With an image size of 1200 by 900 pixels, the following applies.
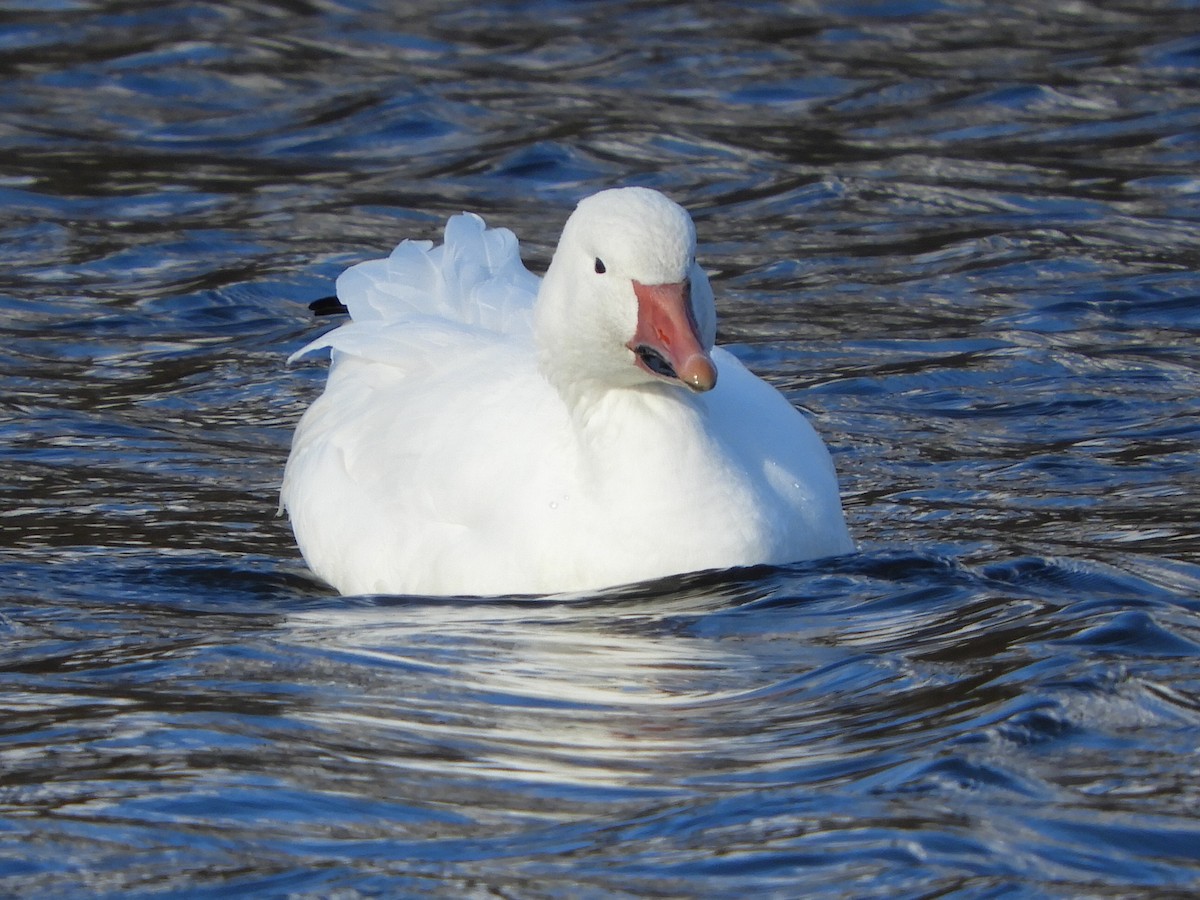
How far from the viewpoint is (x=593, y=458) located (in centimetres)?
620

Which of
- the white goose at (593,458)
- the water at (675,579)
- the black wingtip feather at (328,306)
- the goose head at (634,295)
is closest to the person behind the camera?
the water at (675,579)

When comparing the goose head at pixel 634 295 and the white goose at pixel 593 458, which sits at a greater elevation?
the goose head at pixel 634 295

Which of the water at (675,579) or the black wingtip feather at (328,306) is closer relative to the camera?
the water at (675,579)

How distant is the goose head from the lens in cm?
574

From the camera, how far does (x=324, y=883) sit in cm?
416

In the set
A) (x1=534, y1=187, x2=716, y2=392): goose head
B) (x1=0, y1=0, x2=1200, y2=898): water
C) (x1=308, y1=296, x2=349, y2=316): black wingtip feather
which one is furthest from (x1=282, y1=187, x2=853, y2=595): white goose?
(x1=308, y1=296, x2=349, y2=316): black wingtip feather

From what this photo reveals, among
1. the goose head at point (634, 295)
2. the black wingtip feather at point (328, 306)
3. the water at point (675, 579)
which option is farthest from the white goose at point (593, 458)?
the black wingtip feather at point (328, 306)

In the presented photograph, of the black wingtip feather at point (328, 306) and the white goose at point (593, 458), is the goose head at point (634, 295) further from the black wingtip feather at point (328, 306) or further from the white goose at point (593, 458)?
the black wingtip feather at point (328, 306)

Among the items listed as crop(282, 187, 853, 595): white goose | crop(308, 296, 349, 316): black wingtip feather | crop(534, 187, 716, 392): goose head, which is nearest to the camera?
crop(534, 187, 716, 392): goose head

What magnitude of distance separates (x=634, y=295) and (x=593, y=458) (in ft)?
1.92

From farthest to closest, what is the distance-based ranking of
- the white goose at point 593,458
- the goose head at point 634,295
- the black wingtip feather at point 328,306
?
1. the black wingtip feather at point 328,306
2. the white goose at point 593,458
3. the goose head at point 634,295

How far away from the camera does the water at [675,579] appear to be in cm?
439

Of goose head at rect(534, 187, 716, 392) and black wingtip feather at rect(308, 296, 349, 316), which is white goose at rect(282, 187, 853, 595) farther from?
black wingtip feather at rect(308, 296, 349, 316)

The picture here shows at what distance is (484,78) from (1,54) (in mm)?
3211
